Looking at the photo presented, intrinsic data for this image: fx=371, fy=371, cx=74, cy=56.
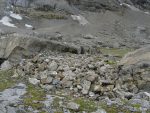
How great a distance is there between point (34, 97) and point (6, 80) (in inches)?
168

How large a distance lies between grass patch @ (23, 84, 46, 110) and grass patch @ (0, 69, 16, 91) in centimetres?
135

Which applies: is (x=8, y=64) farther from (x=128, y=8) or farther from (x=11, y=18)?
(x=128, y=8)

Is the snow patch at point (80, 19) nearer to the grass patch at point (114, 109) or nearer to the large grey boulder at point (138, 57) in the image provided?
the large grey boulder at point (138, 57)

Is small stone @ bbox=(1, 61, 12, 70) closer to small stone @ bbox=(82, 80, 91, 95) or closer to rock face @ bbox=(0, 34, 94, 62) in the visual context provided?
rock face @ bbox=(0, 34, 94, 62)

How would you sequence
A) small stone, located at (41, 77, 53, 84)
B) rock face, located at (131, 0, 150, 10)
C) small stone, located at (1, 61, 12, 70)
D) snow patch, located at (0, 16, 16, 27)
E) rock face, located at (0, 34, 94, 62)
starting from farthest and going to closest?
1. rock face, located at (131, 0, 150, 10)
2. snow patch, located at (0, 16, 16, 27)
3. rock face, located at (0, 34, 94, 62)
4. small stone, located at (1, 61, 12, 70)
5. small stone, located at (41, 77, 53, 84)

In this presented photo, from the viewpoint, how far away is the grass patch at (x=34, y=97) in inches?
782

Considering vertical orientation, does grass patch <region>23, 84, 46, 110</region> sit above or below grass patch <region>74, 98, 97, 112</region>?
below

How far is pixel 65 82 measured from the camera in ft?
77.3

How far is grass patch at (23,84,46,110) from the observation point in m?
19.9

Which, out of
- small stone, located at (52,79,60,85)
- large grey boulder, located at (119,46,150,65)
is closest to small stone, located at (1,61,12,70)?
small stone, located at (52,79,60,85)

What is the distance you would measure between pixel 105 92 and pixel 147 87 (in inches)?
108

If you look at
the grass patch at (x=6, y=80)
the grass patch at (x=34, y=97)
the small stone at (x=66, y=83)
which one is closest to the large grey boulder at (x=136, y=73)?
the small stone at (x=66, y=83)

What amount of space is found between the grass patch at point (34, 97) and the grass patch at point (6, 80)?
1.35 meters

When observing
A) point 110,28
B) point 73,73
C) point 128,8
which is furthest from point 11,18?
point 73,73
